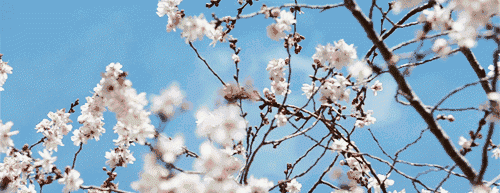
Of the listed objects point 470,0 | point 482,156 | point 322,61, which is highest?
point 322,61

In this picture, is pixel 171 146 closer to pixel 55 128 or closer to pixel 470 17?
pixel 470 17

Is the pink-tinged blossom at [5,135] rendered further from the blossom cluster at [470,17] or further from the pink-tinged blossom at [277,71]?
the blossom cluster at [470,17]

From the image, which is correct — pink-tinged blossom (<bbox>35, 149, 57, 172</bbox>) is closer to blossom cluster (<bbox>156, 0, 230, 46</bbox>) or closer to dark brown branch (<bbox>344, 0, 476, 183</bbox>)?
blossom cluster (<bbox>156, 0, 230, 46</bbox>)

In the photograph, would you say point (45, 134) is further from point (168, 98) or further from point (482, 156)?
point (482, 156)

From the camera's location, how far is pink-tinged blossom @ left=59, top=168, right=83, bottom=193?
7.23ft

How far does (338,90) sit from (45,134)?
3.42 metres

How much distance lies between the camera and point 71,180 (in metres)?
2.23

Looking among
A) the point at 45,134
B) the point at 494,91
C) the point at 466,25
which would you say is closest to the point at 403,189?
the point at 494,91

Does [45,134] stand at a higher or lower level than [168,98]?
higher

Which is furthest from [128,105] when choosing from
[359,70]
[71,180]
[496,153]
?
[496,153]

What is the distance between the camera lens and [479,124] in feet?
7.64

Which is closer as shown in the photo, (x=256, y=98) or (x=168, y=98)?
(x=168, y=98)

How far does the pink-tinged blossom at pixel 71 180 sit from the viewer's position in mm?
2203

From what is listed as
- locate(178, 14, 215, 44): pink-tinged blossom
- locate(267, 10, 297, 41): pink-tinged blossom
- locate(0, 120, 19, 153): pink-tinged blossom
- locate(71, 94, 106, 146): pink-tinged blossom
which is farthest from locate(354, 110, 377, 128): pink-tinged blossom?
locate(0, 120, 19, 153): pink-tinged blossom
